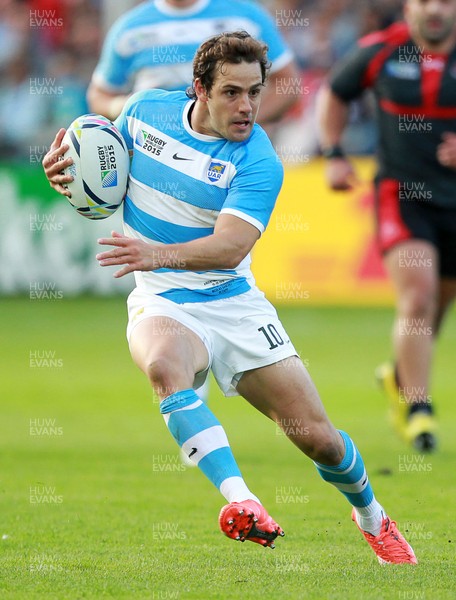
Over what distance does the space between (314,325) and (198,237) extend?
404 inches

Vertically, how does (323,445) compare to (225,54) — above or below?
below

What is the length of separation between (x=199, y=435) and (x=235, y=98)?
57.4 inches

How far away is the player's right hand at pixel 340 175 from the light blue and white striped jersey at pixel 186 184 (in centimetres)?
321

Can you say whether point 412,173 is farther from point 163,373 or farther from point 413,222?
point 163,373

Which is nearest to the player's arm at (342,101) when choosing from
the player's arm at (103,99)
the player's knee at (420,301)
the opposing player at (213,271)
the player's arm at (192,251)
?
the player's knee at (420,301)

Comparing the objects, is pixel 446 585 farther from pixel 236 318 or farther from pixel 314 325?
pixel 314 325

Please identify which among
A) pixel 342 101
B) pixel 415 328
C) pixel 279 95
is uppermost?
pixel 279 95

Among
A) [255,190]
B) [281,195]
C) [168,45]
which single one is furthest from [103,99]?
[281,195]

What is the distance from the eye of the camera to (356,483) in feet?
17.3

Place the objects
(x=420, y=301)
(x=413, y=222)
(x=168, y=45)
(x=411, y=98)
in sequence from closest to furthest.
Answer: (x=168, y=45)
(x=420, y=301)
(x=413, y=222)
(x=411, y=98)

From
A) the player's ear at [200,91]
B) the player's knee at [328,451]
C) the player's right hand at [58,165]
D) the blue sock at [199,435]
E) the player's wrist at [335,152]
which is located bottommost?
the player's wrist at [335,152]

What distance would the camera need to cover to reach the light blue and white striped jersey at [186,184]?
524cm

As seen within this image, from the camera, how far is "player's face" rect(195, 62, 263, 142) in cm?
507

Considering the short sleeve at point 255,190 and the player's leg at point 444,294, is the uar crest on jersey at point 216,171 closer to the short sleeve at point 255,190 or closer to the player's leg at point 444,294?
the short sleeve at point 255,190
